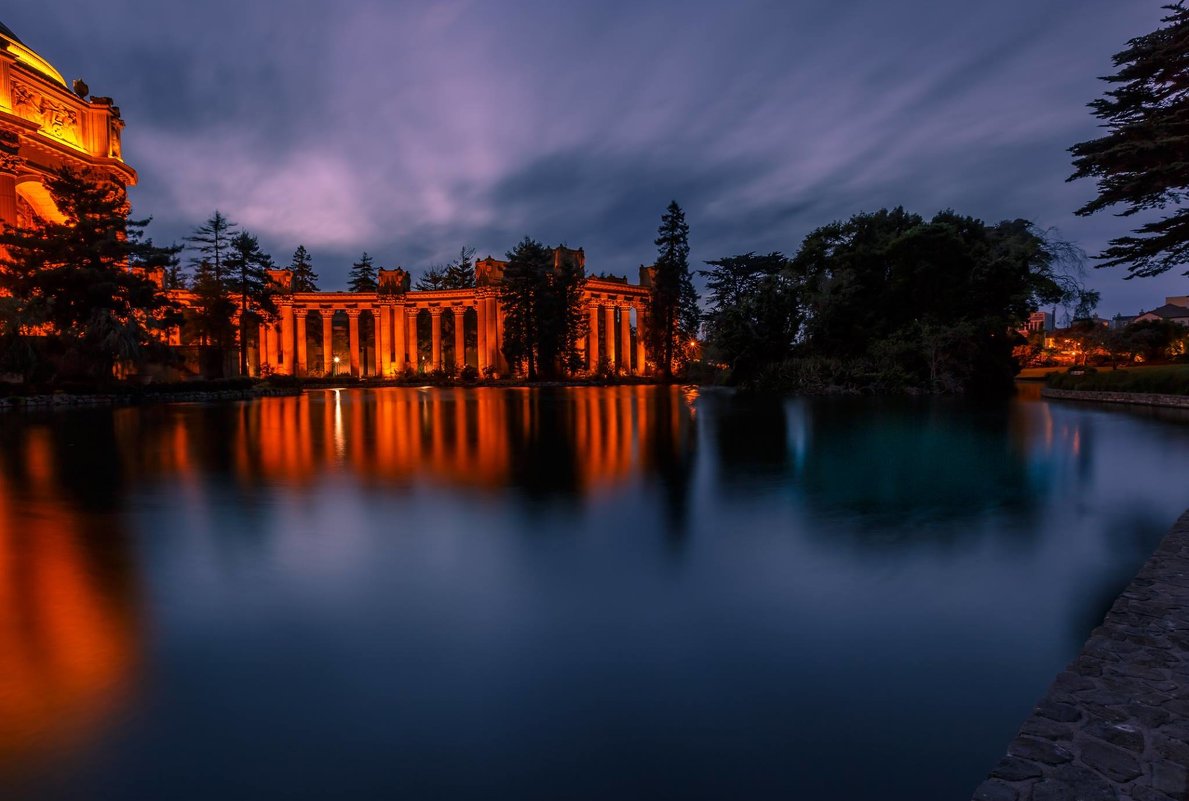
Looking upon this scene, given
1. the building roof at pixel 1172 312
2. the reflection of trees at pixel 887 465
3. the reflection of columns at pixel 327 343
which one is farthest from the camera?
the building roof at pixel 1172 312

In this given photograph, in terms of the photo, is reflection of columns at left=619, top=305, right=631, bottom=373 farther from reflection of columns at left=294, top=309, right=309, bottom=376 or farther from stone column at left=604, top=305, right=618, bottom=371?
reflection of columns at left=294, top=309, right=309, bottom=376

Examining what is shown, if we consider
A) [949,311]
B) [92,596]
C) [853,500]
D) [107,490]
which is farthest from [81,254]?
[949,311]

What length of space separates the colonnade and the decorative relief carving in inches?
766

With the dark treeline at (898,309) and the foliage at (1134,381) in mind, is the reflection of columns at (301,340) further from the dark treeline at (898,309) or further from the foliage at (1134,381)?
the foliage at (1134,381)

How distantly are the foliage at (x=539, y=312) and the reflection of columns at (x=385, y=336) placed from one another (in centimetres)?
1147

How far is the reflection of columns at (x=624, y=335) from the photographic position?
2611 inches

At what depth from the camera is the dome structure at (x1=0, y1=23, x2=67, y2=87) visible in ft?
123

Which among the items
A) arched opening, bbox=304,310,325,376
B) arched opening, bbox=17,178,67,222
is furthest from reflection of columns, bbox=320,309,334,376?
arched opening, bbox=17,178,67,222

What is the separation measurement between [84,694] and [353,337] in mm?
64388

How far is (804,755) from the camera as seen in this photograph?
277 centimetres

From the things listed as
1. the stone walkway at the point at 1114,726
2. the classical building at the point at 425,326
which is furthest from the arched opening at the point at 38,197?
the stone walkway at the point at 1114,726

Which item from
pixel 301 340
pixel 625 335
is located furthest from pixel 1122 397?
pixel 301 340

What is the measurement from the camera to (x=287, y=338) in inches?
2414

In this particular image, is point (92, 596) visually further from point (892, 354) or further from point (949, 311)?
point (949, 311)
